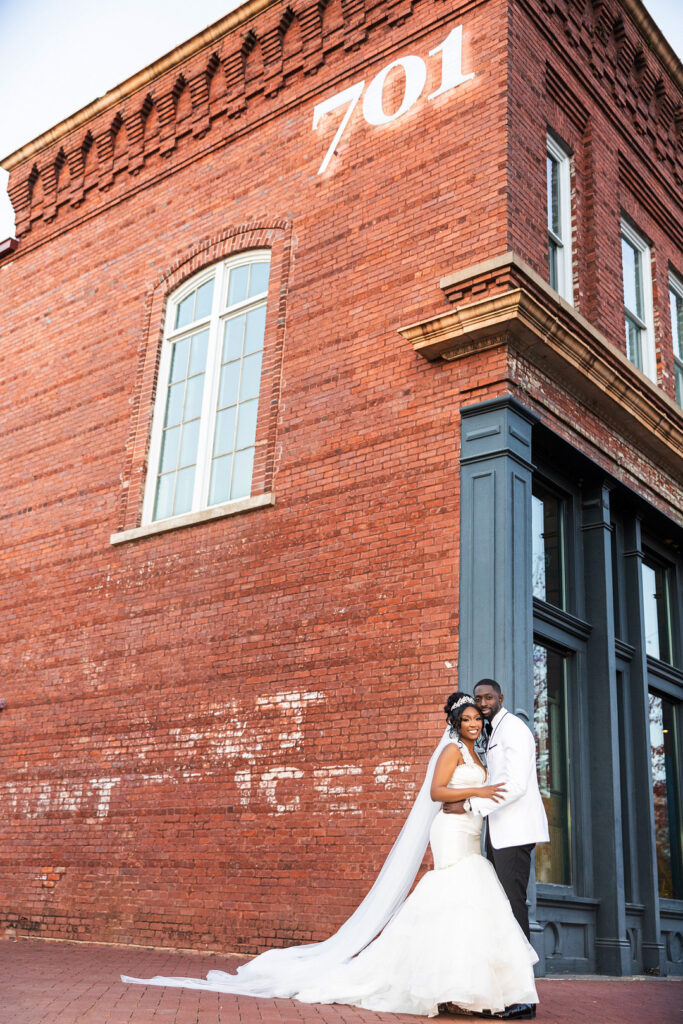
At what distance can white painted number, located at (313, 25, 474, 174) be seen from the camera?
10.5m

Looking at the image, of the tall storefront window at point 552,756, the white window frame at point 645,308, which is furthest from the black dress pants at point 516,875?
the white window frame at point 645,308

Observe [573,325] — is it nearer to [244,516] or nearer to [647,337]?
[647,337]

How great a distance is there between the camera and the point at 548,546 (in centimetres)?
984

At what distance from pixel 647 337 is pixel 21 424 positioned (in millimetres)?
8192

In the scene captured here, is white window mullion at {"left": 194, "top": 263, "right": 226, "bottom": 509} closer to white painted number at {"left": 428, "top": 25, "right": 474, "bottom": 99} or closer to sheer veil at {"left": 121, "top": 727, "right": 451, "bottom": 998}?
white painted number at {"left": 428, "top": 25, "right": 474, "bottom": 99}

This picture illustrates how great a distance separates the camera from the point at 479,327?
8820mm

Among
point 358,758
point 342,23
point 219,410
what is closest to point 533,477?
point 358,758

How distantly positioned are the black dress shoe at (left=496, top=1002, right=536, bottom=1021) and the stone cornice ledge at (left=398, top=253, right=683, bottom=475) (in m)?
5.37

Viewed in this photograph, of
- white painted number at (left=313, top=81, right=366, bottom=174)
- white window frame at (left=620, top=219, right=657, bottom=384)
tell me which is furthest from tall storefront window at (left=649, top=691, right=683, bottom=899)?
white painted number at (left=313, top=81, right=366, bottom=174)

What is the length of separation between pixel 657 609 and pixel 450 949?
273 inches

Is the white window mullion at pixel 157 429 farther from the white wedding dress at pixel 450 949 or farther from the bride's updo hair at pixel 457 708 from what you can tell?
the white wedding dress at pixel 450 949

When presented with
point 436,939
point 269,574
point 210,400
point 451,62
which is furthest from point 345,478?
point 436,939

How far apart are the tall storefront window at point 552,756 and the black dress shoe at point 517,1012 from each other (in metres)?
2.90

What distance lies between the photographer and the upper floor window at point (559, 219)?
10.9 metres
